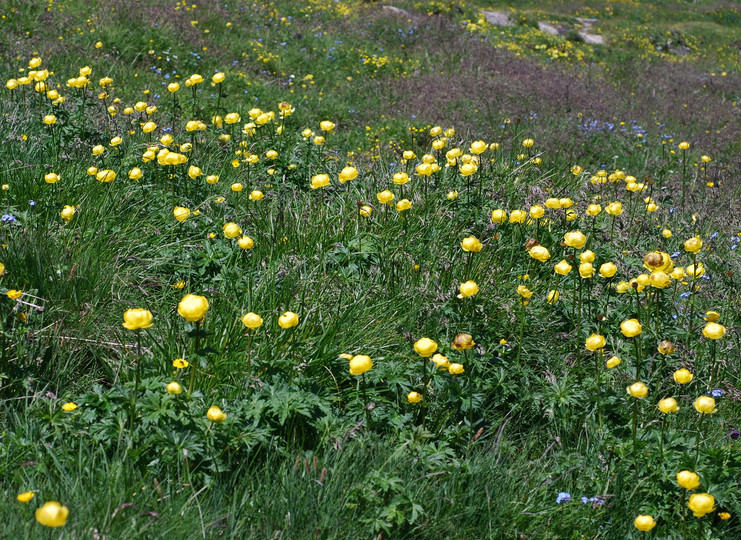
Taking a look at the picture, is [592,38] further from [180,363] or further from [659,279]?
[180,363]

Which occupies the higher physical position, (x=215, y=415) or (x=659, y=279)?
(x=659, y=279)

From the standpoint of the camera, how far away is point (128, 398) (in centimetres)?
205

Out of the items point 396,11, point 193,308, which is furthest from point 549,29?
point 193,308

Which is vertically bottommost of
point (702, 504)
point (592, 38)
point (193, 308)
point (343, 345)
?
point (592, 38)

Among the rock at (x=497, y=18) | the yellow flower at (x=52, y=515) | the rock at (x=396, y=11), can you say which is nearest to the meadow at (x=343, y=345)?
the yellow flower at (x=52, y=515)

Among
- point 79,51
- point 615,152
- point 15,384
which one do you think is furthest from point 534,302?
Answer: point 79,51

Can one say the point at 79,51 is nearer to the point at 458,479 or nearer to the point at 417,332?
the point at 417,332

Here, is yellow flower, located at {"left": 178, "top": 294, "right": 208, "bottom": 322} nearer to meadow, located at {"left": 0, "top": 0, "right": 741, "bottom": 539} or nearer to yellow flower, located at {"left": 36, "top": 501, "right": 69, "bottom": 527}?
meadow, located at {"left": 0, "top": 0, "right": 741, "bottom": 539}

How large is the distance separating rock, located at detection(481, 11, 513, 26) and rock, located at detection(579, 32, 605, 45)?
2055 mm

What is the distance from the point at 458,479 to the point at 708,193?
16.3 feet

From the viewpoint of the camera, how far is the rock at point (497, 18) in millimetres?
16875

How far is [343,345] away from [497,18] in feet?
56.1

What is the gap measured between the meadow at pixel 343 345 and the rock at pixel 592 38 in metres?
12.6

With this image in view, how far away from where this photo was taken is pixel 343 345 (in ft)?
8.61
